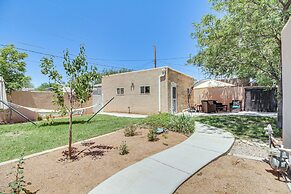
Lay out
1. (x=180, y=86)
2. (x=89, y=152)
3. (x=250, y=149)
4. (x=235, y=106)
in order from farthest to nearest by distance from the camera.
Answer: (x=235, y=106)
(x=180, y=86)
(x=250, y=149)
(x=89, y=152)

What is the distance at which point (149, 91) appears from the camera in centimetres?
1314

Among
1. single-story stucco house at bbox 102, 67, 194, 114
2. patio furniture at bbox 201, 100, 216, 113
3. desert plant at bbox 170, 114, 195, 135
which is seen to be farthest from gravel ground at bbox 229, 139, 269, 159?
patio furniture at bbox 201, 100, 216, 113

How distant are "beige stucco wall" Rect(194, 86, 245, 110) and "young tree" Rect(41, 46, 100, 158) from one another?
14465 mm

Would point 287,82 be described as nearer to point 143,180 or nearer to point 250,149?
point 250,149

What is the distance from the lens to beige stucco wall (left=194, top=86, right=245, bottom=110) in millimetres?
15750

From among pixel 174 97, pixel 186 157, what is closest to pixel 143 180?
pixel 186 157

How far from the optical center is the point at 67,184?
3.02 metres

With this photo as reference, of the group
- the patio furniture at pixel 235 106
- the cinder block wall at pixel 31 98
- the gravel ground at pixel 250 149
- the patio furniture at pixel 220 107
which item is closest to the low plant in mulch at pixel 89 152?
the gravel ground at pixel 250 149

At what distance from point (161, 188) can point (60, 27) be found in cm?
1560

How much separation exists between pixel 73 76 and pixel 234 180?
423 centimetres

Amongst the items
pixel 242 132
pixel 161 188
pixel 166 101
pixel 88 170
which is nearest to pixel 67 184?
pixel 88 170

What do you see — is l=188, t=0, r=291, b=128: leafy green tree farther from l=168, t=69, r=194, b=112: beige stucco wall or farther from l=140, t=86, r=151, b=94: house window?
l=140, t=86, r=151, b=94: house window

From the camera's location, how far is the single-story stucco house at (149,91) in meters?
12.3

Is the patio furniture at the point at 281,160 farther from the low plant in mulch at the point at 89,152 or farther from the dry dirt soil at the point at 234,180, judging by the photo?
the low plant in mulch at the point at 89,152
